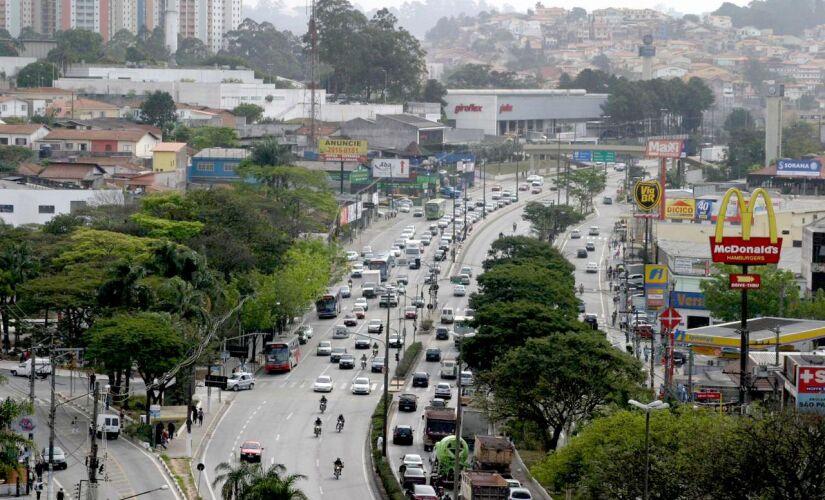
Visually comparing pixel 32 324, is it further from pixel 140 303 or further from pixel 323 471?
pixel 323 471

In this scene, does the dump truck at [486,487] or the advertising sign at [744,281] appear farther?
the advertising sign at [744,281]

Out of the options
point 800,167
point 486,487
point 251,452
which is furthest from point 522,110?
point 486,487

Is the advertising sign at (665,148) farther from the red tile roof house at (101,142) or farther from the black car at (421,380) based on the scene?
the black car at (421,380)

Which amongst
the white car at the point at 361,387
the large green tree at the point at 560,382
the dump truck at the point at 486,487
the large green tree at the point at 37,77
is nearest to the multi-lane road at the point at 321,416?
the white car at the point at 361,387

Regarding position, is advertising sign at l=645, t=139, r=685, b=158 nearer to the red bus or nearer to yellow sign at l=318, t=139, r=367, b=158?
yellow sign at l=318, t=139, r=367, b=158

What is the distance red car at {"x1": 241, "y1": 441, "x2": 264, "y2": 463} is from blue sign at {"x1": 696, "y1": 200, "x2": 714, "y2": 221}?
57.3 metres

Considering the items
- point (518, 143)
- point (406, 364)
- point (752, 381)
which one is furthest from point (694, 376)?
point (518, 143)

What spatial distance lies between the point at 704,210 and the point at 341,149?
2853 centimetres

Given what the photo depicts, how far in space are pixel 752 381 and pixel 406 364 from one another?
17413mm

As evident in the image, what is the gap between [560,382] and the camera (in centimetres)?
5206

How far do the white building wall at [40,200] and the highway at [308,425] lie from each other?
24267mm

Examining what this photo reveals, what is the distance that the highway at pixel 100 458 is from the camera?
4616 cm

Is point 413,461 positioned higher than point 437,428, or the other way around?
point 437,428

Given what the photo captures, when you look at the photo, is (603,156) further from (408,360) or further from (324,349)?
(408,360)
